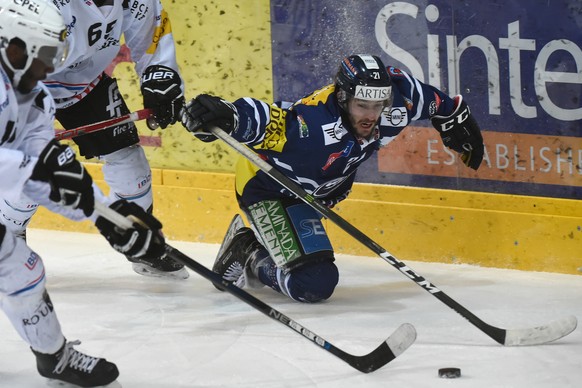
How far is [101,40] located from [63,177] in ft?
4.36

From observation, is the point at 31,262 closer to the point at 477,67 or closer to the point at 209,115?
the point at 209,115

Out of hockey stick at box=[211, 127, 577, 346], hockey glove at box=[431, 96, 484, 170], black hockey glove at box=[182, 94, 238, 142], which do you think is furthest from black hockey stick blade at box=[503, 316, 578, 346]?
black hockey glove at box=[182, 94, 238, 142]

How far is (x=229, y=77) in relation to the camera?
5523mm

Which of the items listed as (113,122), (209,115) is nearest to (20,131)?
(209,115)

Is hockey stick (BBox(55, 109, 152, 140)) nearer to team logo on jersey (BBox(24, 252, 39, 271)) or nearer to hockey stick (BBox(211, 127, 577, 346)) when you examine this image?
hockey stick (BBox(211, 127, 577, 346))

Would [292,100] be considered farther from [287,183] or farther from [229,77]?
[287,183]

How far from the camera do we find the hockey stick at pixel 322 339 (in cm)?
380

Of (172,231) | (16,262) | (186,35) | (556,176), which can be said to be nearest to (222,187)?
(172,231)

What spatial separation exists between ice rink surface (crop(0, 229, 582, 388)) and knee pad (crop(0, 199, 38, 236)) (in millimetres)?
337

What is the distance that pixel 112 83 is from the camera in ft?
15.8

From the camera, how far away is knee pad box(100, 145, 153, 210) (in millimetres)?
4844

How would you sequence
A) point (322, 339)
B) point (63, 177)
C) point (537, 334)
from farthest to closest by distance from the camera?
point (537, 334), point (322, 339), point (63, 177)

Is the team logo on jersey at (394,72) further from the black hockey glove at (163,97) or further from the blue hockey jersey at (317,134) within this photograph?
the black hockey glove at (163,97)

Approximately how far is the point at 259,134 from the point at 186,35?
133 centimetres
